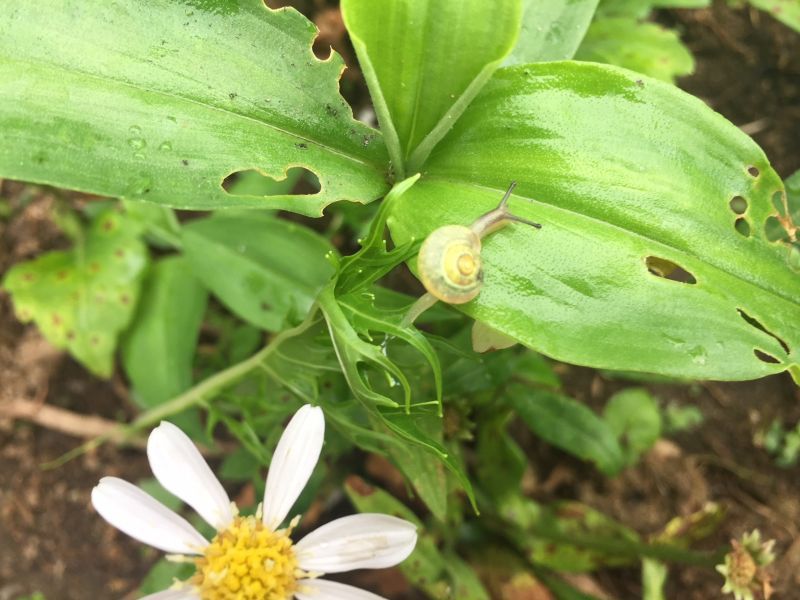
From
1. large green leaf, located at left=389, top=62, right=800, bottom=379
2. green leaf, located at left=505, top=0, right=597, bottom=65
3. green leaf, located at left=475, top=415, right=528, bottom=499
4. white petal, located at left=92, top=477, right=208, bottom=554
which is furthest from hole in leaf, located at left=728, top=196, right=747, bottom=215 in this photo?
white petal, located at left=92, top=477, right=208, bottom=554

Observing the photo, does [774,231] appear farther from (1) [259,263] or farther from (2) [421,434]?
(1) [259,263]

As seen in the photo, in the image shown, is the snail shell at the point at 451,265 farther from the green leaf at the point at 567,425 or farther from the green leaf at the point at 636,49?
the green leaf at the point at 636,49

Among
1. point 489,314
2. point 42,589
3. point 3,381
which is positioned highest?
point 489,314

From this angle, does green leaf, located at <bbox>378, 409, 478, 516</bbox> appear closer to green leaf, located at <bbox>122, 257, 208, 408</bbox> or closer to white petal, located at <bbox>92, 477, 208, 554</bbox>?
white petal, located at <bbox>92, 477, 208, 554</bbox>

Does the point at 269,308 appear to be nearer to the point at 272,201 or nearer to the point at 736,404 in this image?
the point at 272,201

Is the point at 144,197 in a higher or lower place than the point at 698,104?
lower

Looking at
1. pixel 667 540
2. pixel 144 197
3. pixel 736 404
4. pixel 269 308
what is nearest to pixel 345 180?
pixel 144 197
